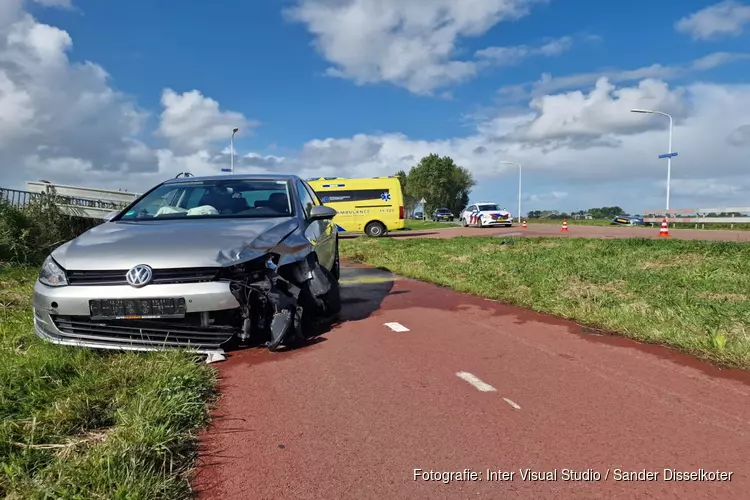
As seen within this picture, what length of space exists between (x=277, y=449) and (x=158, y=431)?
56 cm

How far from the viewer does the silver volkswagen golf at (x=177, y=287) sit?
11.3 ft

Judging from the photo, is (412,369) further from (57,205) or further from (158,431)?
(57,205)

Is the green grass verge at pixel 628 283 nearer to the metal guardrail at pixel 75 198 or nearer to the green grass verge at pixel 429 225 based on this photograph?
the metal guardrail at pixel 75 198

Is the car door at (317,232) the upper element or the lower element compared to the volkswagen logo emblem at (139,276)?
upper

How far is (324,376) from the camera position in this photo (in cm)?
339

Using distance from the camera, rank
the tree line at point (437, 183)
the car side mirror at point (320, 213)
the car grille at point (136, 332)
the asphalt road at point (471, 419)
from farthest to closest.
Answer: the tree line at point (437, 183)
the car side mirror at point (320, 213)
the car grille at point (136, 332)
the asphalt road at point (471, 419)

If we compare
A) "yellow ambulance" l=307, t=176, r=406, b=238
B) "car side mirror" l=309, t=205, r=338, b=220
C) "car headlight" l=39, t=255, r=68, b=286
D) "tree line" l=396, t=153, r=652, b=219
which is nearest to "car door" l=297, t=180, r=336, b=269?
"car side mirror" l=309, t=205, r=338, b=220

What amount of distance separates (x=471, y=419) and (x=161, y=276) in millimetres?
2273

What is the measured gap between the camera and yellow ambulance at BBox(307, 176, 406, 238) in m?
22.7

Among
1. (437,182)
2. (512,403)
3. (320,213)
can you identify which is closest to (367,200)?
(320,213)

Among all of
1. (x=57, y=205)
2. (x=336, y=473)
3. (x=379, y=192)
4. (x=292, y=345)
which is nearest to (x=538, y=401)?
(x=336, y=473)

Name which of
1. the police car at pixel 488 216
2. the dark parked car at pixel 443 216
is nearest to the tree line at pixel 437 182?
the dark parked car at pixel 443 216

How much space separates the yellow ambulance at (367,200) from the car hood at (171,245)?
1855 cm

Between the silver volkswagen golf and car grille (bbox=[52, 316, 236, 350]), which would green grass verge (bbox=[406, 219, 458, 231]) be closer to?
the silver volkswagen golf
